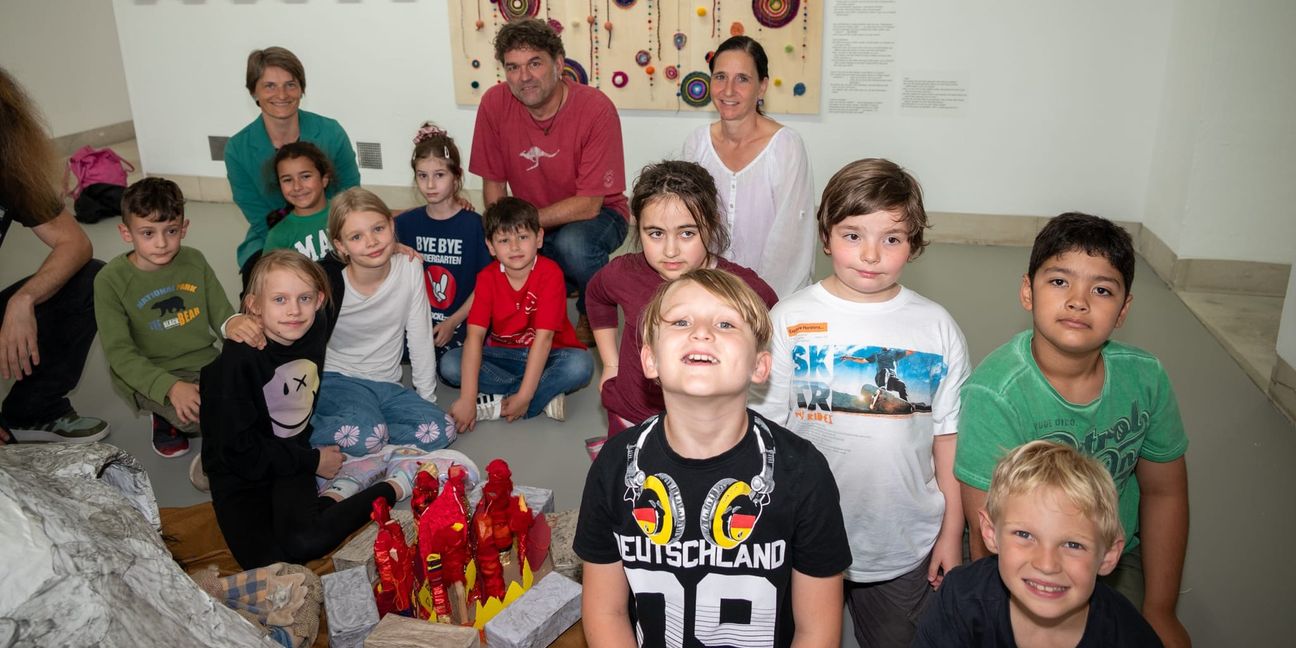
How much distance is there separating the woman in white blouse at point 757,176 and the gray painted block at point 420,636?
6.43 ft

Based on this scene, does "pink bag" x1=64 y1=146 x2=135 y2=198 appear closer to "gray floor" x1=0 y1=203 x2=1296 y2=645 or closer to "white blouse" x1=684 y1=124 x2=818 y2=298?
"gray floor" x1=0 y1=203 x2=1296 y2=645

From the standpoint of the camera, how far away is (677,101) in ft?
21.3

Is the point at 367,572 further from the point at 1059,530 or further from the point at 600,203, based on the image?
the point at 600,203

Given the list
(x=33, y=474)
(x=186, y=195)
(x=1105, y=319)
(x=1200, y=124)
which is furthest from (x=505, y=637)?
(x=186, y=195)

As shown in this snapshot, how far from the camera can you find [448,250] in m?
4.30

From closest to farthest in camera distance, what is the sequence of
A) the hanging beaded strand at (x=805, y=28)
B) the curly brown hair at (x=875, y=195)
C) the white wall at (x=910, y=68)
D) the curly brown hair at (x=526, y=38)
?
1. the curly brown hair at (x=875, y=195)
2. the curly brown hair at (x=526, y=38)
3. the white wall at (x=910, y=68)
4. the hanging beaded strand at (x=805, y=28)

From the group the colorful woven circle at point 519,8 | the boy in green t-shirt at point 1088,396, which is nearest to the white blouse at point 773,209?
the boy in green t-shirt at point 1088,396

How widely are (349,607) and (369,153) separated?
17.6 feet

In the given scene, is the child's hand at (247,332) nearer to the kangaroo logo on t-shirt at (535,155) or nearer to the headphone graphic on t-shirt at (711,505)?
the headphone graphic on t-shirt at (711,505)

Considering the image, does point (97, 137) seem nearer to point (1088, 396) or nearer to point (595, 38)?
point (595, 38)

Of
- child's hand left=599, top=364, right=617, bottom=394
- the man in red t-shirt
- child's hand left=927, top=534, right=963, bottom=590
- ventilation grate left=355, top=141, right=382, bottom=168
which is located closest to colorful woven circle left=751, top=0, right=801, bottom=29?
the man in red t-shirt

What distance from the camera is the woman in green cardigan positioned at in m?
4.40

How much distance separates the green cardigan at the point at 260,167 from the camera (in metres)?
4.48

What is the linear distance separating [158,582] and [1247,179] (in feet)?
18.3
